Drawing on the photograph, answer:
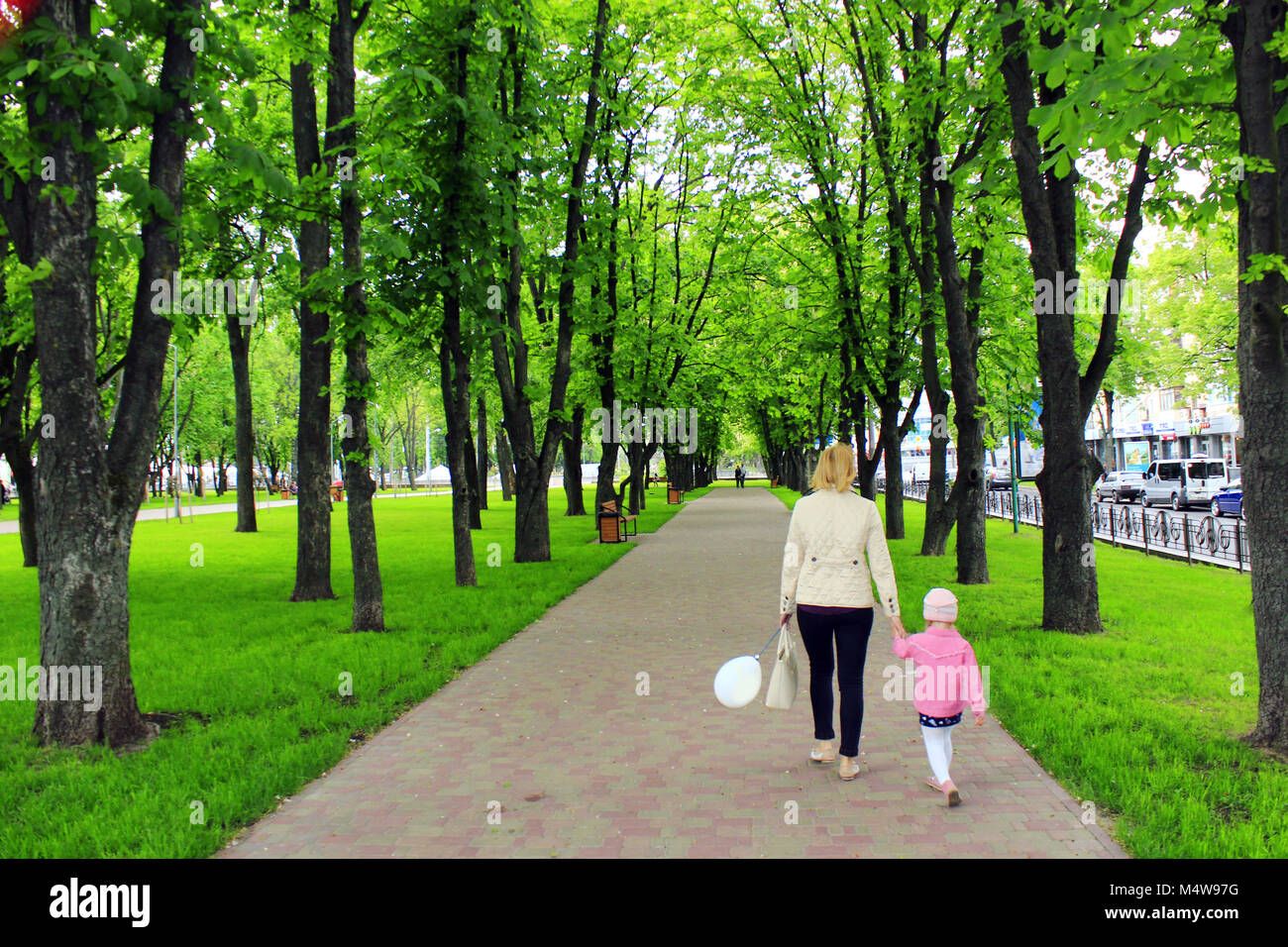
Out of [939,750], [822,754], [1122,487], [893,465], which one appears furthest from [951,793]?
[1122,487]

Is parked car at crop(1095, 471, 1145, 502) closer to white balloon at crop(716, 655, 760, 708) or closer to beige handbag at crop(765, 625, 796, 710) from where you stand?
beige handbag at crop(765, 625, 796, 710)

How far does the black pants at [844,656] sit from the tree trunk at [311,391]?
796 cm

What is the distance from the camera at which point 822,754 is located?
4.95m

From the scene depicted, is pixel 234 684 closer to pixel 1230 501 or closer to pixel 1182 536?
pixel 1182 536

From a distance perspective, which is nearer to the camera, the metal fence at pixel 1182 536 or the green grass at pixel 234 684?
the green grass at pixel 234 684

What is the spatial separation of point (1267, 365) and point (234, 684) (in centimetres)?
796

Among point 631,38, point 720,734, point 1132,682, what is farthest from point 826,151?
point 720,734

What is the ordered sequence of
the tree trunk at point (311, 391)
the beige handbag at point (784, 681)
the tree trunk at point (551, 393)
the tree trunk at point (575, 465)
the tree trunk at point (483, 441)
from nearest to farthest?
the beige handbag at point (784, 681) → the tree trunk at point (311, 391) → the tree trunk at point (551, 393) → the tree trunk at point (483, 441) → the tree trunk at point (575, 465)

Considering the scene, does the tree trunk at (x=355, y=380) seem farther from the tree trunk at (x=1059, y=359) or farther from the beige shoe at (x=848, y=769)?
the tree trunk at (x=1059, y=359)

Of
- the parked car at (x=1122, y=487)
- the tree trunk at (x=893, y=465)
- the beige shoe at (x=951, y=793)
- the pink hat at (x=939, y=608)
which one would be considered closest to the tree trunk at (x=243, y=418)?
the tree trunk at (x=893, y=465)

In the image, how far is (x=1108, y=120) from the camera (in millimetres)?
4305

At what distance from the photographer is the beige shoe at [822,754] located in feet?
16.2
